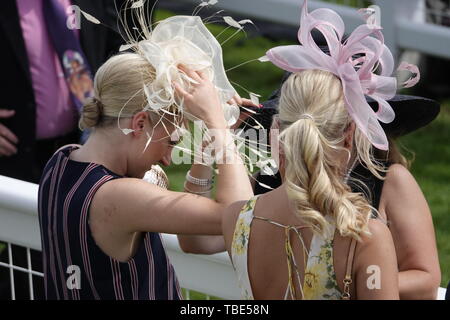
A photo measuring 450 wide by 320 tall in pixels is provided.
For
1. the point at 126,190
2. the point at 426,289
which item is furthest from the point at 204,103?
the point at 426,289

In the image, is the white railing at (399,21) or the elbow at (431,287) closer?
the elbow at (431,287)

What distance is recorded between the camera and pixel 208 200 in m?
2.72

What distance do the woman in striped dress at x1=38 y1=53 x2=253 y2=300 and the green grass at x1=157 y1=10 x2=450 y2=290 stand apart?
2508 millimetres

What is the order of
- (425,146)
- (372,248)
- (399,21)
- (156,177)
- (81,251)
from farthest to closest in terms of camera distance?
(399,21)
(425,146)
(156,177)
(81,251)
(372,248)

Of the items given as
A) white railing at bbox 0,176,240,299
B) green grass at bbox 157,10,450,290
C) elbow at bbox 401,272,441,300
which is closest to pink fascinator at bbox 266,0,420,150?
elbow at bbox 401,272,441,300

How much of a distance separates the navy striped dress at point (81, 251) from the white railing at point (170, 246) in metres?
0.28

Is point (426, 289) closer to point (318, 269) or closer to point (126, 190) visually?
point (318, 269)

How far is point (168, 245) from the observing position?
10.7ft

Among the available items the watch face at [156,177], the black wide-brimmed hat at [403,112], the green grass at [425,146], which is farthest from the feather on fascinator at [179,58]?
the green grass at [425,146]

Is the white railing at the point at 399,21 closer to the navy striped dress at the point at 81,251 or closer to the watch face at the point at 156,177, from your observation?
the watch face at the point at 156,177

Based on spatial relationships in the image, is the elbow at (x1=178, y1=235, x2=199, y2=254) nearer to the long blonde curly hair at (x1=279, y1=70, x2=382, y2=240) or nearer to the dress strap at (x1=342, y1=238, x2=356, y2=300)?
the long blonde curly hair at (x1=279, y1=70, x2=382, y2=240)

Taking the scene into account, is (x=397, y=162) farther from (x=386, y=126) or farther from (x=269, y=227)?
(x=269, y=227)

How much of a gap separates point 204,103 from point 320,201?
0.45 m

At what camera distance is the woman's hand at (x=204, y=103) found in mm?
2732
